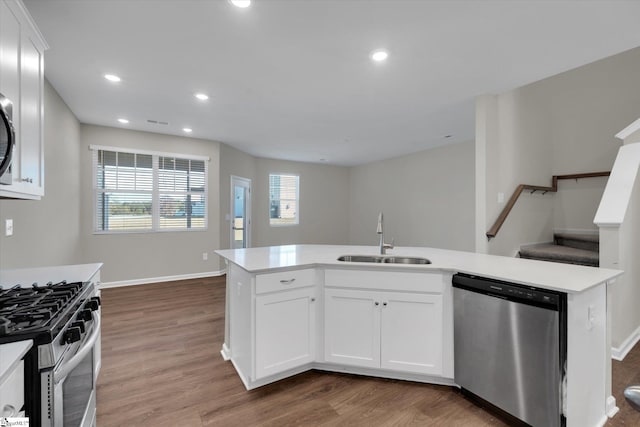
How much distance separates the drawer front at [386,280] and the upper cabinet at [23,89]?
1843 mm

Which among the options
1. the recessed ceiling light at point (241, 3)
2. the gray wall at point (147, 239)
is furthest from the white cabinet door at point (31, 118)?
the gray wall at point (147, 239)

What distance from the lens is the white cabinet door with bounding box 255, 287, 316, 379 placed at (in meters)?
1.95

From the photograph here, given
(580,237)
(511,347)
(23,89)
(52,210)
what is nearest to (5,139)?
(23,89)

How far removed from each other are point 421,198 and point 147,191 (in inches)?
213

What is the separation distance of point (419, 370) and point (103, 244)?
191 inches

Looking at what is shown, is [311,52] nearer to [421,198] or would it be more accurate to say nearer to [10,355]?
[10,355]

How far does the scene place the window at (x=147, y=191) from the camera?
4520 mm

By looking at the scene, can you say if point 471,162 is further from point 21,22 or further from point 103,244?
point 103,244

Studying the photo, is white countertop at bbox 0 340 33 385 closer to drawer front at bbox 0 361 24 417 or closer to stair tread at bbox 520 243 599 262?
drawer front at bbox 0 361 24 417

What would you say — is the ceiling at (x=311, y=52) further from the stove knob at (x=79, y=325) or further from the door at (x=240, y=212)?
the door at (x=240, y=212)

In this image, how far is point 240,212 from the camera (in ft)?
20.9

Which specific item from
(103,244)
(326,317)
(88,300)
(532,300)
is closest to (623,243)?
(532,300)

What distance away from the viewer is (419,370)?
2025 mm

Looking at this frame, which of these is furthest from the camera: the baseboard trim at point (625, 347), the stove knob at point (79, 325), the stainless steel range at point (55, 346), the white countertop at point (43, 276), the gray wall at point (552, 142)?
the gray wall at point (552, 142)
